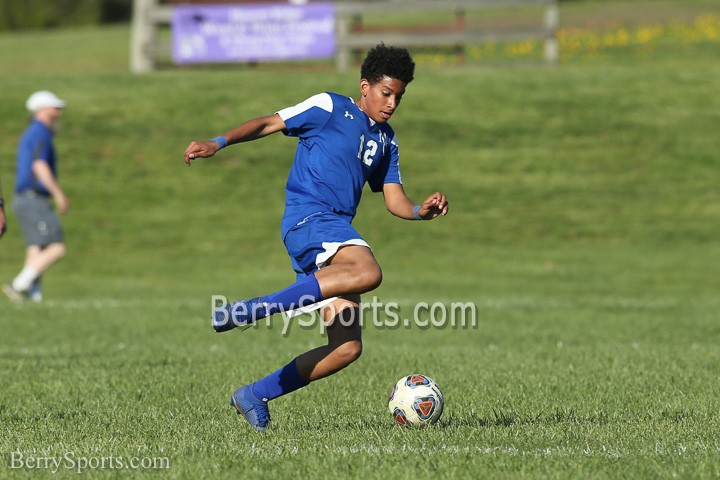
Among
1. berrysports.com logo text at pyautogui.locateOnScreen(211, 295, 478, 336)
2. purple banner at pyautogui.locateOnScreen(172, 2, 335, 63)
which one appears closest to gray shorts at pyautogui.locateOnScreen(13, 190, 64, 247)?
berrysports.com logo text at pyautogui.locateOnScreen(211, 295, 478, 336)

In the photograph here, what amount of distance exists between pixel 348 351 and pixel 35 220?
10109 mm

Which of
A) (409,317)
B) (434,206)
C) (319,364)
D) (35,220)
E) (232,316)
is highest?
(434,206)

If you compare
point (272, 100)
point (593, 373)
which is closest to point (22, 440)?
point (593, 373)

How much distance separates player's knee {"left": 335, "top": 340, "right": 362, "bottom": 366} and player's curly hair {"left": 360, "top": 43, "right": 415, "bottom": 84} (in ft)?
5.31

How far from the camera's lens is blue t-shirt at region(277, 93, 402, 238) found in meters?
7.13

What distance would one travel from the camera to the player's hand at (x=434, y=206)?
274 inches

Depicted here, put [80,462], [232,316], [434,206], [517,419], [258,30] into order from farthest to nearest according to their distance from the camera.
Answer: [258,30] → [517,419] → [434,206] → [232,316] → [80,462]

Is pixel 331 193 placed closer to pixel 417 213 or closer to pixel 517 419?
pixel 417 213

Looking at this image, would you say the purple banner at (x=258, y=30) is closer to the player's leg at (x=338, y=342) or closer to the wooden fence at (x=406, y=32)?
the wooden fence at (x=406, y=32)

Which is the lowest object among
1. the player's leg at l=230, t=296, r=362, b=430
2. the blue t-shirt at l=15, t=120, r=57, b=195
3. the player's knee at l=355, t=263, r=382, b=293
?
the blue t-shirt at l=15, t=120, r=57, b=195

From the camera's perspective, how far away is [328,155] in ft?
23.5

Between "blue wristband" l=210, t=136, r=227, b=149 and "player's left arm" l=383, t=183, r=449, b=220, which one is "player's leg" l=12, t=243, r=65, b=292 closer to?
"player's left arm" l=383, t=183, r=449, b=220

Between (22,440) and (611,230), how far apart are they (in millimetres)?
17387

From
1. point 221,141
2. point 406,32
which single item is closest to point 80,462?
point 221,141
